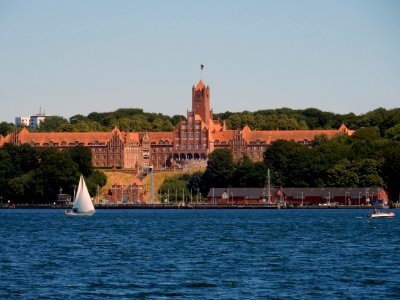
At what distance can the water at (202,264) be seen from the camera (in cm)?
5469

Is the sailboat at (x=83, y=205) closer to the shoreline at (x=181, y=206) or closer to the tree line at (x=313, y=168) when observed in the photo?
the shoreline at (x=181, y=206)

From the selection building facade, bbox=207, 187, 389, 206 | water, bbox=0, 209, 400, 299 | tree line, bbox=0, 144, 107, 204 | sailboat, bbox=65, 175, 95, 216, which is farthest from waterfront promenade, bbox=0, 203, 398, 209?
water, bbox=0, 209, 400, 299

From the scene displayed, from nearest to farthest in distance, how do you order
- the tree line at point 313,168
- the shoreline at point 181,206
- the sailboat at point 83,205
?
the sailboat at point 83,205, the shoreline at point 181,206, the tree line at point 313,168

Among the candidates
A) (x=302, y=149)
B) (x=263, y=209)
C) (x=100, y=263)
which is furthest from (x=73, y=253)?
(x=302, y=149)

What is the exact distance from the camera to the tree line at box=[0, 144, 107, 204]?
184 m

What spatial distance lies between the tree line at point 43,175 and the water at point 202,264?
8119 cm

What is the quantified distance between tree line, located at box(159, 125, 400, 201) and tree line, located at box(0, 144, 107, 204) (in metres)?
13.9

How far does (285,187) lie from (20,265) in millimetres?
121143

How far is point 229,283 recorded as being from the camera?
57156 millimetres

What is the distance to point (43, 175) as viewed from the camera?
7239 inches

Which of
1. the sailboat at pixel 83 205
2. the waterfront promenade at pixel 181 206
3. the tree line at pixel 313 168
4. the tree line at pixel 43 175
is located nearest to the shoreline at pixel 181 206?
the waterfront promenade at pixel 181 206

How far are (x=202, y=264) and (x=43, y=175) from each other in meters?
120

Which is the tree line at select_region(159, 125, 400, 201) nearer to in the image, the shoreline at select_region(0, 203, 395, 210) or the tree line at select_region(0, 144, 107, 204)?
the shoreline at select_region(0, 203, 395, 210)

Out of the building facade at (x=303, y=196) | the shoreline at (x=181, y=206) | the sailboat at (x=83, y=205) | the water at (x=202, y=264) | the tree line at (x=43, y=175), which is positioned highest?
the tree line at (x=43, y=175)
